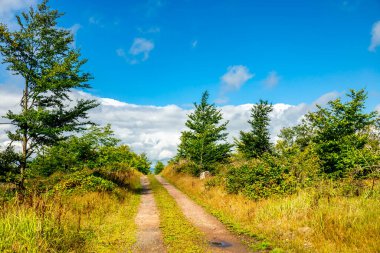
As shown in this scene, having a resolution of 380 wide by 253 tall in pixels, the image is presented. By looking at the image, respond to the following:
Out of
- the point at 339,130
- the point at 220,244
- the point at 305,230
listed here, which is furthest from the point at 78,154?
the point at 339,130

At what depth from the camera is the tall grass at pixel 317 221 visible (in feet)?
22.6

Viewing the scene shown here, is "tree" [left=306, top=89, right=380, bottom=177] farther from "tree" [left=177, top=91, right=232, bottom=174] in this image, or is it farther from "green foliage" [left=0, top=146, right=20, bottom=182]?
"green foliage" [left=0, top=146, right=20, bottom=182]

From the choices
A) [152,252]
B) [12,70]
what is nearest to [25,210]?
[152,252]

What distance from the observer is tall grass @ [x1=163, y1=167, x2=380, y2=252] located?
6.88m

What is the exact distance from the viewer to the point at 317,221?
8.15 meters

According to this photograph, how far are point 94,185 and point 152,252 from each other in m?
9.04

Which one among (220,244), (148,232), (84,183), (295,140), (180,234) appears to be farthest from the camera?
(295,140)

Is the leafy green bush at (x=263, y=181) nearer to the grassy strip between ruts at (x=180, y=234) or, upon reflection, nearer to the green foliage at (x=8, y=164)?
the grassy strip between ruts at (x=180, y=234)

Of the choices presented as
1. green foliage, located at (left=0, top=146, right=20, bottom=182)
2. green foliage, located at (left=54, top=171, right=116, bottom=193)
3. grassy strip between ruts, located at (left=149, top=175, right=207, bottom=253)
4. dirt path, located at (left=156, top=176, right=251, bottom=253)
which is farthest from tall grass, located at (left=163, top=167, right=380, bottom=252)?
green foliage, located at (left=0, top=146, right=20, bottom=182)

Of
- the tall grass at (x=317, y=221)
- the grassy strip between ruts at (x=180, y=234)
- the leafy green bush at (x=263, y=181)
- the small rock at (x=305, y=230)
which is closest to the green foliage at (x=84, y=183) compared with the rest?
the grassy strip between ruts at (x=180, y=234)

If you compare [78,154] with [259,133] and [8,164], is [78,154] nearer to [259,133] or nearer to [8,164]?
[8,164]

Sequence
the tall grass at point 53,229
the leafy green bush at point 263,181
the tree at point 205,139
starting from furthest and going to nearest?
the tree at point 205,139 → the leafy green bush at point 263,181 → the tall grass at point 53,229

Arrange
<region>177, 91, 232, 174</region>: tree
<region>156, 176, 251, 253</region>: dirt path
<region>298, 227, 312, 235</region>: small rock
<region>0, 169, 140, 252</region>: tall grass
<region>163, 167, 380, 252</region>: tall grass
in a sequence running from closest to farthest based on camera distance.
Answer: <region>0, 169, 140, 252</region>: tall grass
<region>163, 167, 380, 252</region>: tall grass
<region>156, 176, 251, 253</region>: dirt path
<region>298, 227, 312, 235</region>: small rock
<region>177, 91, 232, 174</region>: tree

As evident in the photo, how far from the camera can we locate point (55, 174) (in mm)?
13992
